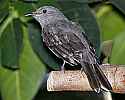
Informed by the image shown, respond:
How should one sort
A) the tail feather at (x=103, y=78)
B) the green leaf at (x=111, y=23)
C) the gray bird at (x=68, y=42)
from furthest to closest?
the green leaf at (x=111, y=23) < the gray bird at (x=68, y=42) < the tail feather at (x=103, y=78)

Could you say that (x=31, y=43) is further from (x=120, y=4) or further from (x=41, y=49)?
(x=120, y=4)

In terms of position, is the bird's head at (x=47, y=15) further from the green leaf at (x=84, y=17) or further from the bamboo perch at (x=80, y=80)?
the bamboo perch at (x=80, y=80)

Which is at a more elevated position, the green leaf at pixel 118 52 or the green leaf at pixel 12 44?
the green leaf at pixel 12 44

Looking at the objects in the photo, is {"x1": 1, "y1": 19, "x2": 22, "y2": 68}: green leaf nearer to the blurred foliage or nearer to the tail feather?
the blurred foliage

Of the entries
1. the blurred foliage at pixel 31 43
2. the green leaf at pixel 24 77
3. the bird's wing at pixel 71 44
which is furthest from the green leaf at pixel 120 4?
the green leaf at pixel 24 77

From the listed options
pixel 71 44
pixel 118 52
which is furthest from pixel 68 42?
pixel 118 52

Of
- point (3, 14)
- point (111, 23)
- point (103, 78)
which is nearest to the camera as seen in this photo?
point (103, 78)
